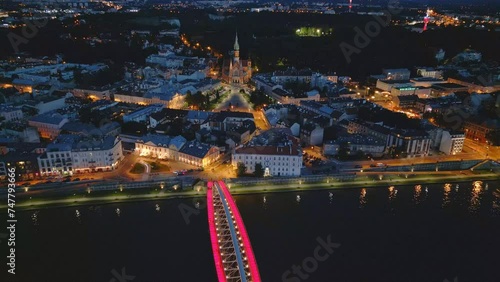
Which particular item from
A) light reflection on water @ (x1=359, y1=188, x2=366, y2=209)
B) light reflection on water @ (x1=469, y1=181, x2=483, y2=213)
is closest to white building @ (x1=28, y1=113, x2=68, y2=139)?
light reflection on water @ (x1=359, y1=188, x2=366, y2=209)

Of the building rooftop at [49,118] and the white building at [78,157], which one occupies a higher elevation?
the building rooftop at [49,118]

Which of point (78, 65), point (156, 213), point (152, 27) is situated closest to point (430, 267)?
point (156, 213)

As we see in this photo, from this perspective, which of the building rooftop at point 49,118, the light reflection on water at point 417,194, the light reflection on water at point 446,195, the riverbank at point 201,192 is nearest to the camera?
the riverbank at point 201,192

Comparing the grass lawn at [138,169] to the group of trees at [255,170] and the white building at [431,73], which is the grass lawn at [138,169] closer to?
the group of trees at [255,170]

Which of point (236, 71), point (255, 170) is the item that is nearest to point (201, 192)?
point (255, 170)

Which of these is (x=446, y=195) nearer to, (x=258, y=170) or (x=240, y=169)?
(x=258, y=170)

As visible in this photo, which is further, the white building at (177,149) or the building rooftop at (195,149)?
the white building at (177,149)

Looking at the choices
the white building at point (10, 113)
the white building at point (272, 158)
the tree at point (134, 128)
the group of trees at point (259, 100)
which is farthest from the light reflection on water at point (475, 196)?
the white building at point (10, 113)
